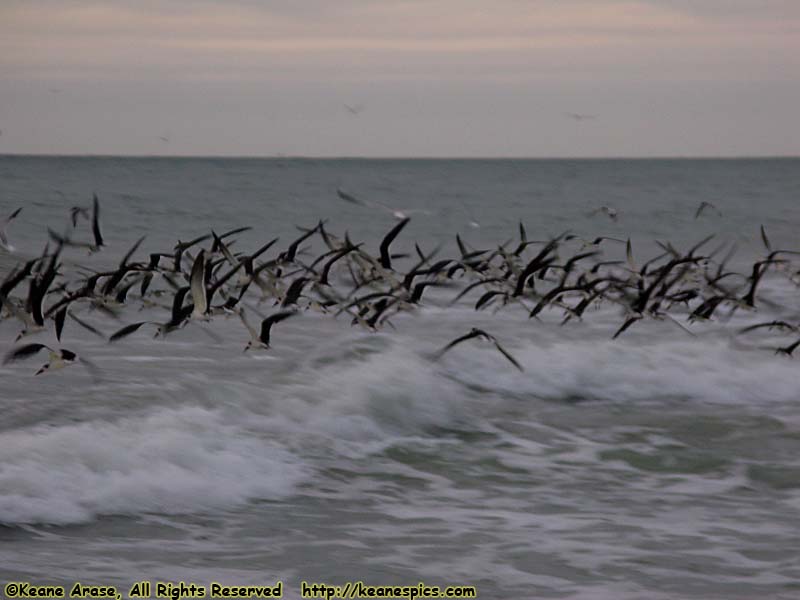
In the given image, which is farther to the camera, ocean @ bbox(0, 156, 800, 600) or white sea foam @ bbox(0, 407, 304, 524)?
white sea foam @ bbox(0, 407, 304, 524)

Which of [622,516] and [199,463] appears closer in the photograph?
[622,516]

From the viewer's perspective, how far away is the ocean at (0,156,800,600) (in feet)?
26.0

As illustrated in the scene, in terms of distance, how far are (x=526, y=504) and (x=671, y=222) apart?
147 ft

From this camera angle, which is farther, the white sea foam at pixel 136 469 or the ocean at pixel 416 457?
the white sea foam at pixel 136 469

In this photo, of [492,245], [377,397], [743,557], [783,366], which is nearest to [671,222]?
[492,245]

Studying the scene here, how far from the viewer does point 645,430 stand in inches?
473

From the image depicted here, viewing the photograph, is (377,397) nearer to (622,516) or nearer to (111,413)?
(111,413)

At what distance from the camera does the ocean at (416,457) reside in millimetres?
7926

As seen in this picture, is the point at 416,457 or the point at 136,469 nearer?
the point at 136,469

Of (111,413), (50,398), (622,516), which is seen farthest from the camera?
(50,398)

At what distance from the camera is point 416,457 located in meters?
11.0

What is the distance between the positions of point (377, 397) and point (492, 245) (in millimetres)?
27687

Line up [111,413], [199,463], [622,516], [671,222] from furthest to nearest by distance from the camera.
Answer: [671,222] → [111,413] → [199,463] → [622,516]

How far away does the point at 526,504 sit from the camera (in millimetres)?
9422
